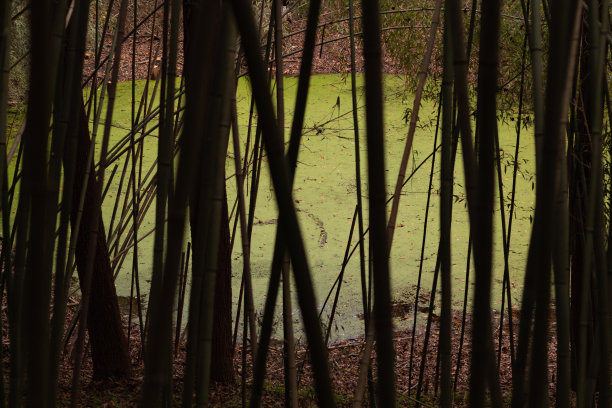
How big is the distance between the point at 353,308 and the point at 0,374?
2.81 meters

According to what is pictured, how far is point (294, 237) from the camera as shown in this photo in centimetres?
45

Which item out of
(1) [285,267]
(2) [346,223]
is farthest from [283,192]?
(2) [346,223]

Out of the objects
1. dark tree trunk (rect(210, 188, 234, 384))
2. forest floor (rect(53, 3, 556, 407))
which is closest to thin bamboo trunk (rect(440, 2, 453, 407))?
forest floor (rect(53, 3, 556, 407))

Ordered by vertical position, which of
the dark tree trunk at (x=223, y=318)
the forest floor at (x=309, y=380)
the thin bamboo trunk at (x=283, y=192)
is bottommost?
the forest floor at (x=309, y=380)

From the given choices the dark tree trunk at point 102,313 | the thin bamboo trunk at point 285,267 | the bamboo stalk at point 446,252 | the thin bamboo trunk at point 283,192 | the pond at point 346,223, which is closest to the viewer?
the thin bamboo trunk at point 283,192

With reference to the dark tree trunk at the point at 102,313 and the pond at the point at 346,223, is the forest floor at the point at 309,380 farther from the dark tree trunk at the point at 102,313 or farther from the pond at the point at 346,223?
the pond at the point at 346,223

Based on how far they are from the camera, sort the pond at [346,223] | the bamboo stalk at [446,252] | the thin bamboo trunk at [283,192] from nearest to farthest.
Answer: the thin bamboo trunk at [283,192] < the bamboo stalk at [446,252] < the pond at [346,223]

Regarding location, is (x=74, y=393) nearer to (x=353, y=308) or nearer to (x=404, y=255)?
(x=353, y=308)

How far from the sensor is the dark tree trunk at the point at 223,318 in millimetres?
2211

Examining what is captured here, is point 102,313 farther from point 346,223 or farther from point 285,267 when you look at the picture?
point 346,223

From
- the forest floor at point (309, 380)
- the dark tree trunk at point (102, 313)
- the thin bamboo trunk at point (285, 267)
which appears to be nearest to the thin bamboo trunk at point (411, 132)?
the thin bamboo trunk at point (285, 267)

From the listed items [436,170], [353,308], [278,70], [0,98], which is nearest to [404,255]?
[353,308]

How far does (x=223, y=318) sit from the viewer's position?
7.62 ft

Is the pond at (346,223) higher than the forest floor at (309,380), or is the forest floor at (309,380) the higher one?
the pond at (346,223)
